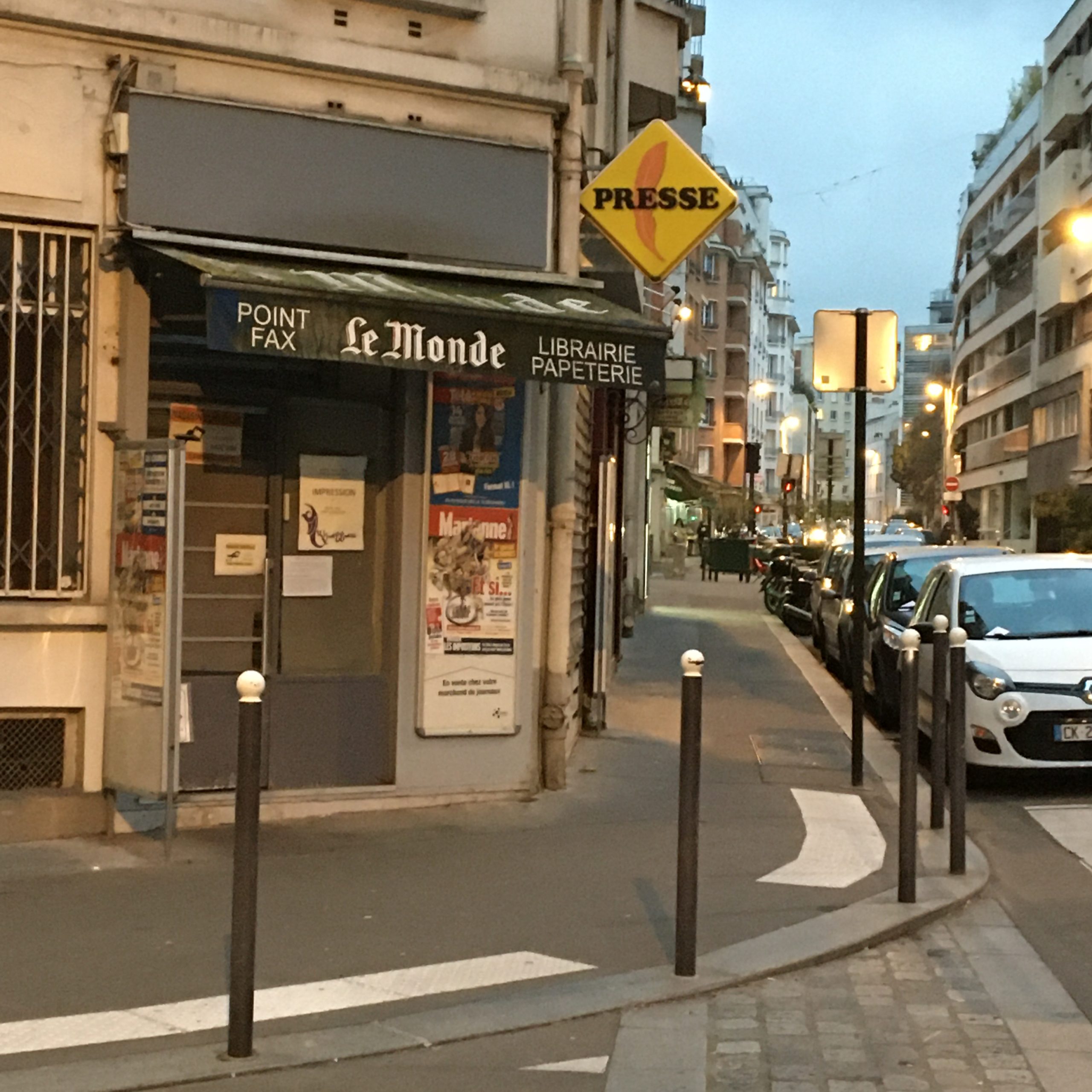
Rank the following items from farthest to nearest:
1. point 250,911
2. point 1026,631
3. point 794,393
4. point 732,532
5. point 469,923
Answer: point 794,393 → point 732,532 → point 1026,631 → point 469,923 → point 250,911

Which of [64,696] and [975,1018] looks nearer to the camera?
[975,1018]

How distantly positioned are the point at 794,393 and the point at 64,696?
551 feet

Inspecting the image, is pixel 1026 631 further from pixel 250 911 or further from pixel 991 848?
pixel 250 911

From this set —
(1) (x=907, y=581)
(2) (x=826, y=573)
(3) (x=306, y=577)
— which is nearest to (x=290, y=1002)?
(3) (x=306, y=577)

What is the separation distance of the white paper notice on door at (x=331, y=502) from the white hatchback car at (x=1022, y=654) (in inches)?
145

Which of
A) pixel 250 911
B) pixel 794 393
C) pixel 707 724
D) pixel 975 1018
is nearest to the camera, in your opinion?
pixel 250 911

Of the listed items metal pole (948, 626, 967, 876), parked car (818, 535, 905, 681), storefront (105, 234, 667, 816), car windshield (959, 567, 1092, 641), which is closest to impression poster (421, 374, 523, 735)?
storefront (105, 234, 667, 816)

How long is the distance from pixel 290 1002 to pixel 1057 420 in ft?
199

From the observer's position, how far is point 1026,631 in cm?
1223

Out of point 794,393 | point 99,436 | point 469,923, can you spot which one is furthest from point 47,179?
point 794,393

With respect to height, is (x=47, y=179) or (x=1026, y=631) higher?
(x=47, y=179)

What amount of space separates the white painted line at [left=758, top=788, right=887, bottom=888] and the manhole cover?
3.61 ft

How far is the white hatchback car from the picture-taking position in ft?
36.3

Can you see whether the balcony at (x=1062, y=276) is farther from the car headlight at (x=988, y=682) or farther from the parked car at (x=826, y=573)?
the car headlight at (x=988, y=682)
